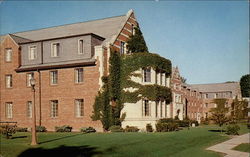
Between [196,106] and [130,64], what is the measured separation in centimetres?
4508

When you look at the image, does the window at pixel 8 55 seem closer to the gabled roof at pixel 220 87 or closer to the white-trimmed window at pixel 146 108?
the white-trimmed window at pixel 146 108

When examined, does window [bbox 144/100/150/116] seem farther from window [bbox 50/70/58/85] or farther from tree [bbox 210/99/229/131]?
window [bbox 50/70/58/85]

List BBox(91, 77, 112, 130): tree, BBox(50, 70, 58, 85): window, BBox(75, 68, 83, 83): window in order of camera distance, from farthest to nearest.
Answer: BBox(50, 70, 58, 85): window < BBox(75, 68, 83, 83): window < BBox(91, 77, 112, 130): tree

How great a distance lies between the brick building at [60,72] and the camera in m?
31.0

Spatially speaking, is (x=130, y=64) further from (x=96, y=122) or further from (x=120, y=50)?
(x=96, y=122)

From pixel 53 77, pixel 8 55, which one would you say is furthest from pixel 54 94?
pixel 8 55

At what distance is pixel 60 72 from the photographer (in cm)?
3269

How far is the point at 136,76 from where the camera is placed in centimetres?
3206

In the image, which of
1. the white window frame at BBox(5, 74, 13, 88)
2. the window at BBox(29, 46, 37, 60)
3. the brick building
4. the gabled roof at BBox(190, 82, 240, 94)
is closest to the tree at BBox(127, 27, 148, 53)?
the brick building

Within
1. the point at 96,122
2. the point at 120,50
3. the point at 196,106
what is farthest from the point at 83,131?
the point at 196,106

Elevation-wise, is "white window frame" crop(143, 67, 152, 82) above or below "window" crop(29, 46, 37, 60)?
below

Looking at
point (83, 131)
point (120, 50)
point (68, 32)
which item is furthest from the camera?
point (68, 32)

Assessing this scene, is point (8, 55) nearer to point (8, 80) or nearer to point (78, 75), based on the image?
point (8, 80)

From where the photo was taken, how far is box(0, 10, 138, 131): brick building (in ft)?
102
